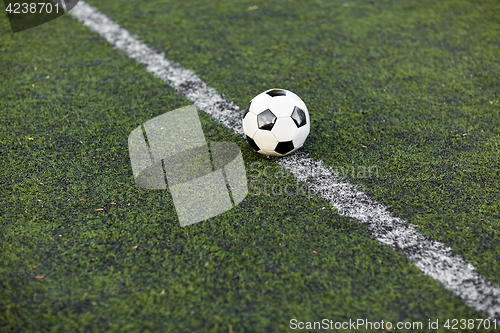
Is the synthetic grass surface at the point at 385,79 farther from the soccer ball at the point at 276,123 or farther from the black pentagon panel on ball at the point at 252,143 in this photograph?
the black pentagon panel on ball at the point at 252,143

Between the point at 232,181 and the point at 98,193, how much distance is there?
0.96 meters

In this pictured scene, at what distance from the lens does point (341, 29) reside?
468 centimetres

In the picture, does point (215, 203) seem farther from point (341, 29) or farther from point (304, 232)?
point (341, 29)

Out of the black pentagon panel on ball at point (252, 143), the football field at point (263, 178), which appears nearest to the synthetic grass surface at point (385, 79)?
the football field at point (263, 178)

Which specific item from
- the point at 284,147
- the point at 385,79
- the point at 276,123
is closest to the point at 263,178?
the point at 284,147

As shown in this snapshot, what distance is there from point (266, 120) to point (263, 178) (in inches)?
16.8

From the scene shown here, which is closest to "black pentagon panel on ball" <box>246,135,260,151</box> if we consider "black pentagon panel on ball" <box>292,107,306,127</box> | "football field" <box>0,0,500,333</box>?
"football field" <box>0,0,500,333</box>

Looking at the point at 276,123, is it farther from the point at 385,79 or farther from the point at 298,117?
the point at 385,79

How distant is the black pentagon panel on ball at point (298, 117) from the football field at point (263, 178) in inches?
12.7

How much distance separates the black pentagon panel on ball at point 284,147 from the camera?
9.71 feet

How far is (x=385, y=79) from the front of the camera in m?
3.96

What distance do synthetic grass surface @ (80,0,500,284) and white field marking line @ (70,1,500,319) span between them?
0.08m

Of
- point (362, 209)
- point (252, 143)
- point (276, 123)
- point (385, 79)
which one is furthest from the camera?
point (385, 79)

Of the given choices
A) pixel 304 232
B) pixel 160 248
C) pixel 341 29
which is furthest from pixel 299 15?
pixel 160 248
